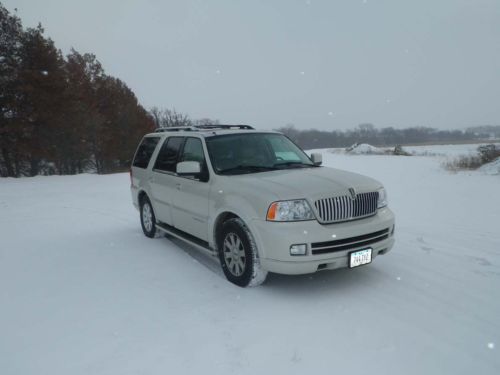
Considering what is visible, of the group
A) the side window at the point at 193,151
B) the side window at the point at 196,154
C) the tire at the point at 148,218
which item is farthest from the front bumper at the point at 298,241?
the tire at the point at 148,218

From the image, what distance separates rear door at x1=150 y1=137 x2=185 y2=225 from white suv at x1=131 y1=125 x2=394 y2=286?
2 centimetres

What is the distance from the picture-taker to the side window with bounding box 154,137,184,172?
5.86 metres

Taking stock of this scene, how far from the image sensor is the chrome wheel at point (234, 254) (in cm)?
435

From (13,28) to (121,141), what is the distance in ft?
48.3

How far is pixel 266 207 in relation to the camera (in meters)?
3.96

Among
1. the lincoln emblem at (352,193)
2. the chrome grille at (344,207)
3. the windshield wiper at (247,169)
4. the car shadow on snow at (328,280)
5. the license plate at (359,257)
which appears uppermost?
the windshield wiper at (247,169)

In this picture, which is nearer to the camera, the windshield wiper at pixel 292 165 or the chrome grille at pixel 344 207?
the chrome grille at pixel 344 207

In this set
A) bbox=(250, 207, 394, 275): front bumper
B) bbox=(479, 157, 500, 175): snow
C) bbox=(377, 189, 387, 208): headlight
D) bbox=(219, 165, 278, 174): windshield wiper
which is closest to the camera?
bbox=(250, 207, 394, 275): front bumper

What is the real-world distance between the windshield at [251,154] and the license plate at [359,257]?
1.60 m

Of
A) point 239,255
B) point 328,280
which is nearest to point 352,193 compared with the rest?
point 328,280

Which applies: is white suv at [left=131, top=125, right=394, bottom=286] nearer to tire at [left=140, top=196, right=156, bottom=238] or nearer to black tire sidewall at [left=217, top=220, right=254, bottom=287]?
black tire sidewall at [left=217, top=220, right=254, bottom=287]

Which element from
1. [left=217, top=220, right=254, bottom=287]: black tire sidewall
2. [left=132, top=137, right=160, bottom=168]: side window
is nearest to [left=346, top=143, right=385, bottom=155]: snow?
[left=132, top=137, right=160, bottom=168]: side window

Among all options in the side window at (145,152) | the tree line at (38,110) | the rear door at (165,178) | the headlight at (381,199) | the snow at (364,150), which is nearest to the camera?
the headlight at (381,199)

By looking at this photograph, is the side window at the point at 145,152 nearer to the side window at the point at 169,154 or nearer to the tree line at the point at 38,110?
the side window at the point at 169,154
